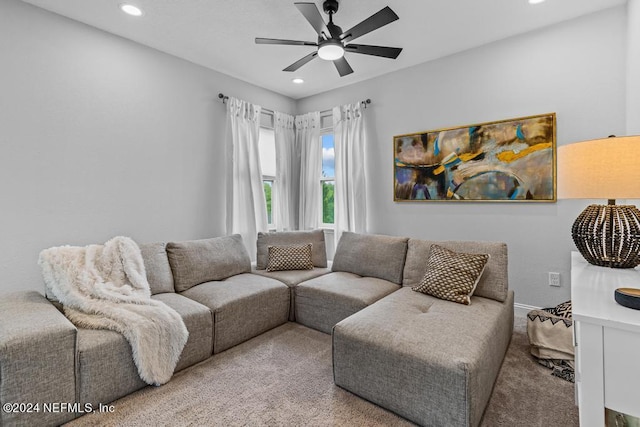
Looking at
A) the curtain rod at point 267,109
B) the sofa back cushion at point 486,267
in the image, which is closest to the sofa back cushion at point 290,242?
the sofa back cushion at point 486,267

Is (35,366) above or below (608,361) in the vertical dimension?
below

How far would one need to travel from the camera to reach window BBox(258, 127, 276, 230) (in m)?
4.43

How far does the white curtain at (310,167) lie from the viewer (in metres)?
4.57

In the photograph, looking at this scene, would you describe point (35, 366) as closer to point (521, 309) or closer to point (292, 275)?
point (292, 275)

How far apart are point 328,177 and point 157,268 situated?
8.84ft

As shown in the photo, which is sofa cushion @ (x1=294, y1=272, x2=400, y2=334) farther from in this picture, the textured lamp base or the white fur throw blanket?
the textured lamp base

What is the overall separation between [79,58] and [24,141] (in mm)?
874

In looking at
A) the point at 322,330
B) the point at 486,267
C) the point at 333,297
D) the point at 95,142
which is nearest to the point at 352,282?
the point at 333,297

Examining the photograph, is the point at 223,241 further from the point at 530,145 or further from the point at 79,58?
the point at 530,145

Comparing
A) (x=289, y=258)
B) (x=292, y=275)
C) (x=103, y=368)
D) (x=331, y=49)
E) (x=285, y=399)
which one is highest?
(x=331, y=49)

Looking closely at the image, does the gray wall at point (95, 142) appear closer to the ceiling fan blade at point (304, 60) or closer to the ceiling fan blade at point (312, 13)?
the ceiling fan blade at point (304, 60)

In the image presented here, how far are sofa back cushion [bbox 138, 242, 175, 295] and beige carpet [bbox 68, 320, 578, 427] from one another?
2.59 ft

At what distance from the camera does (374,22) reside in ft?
6.91

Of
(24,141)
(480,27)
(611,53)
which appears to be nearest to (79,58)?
(24,141)
